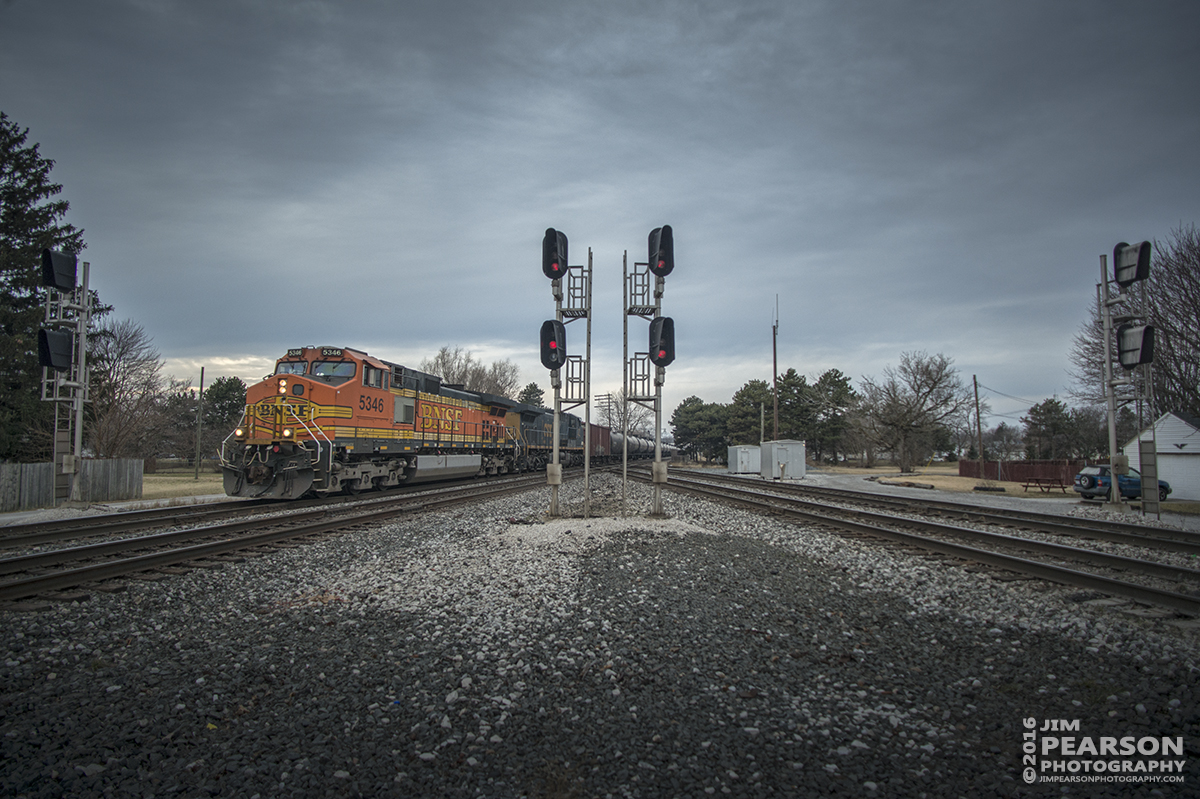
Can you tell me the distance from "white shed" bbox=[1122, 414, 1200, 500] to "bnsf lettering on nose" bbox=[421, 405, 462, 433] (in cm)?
2530

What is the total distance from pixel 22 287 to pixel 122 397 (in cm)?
649

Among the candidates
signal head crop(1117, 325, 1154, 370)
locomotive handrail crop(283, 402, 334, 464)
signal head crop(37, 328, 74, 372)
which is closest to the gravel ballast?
locomotive handrail crop(283, 402, 334, 464)

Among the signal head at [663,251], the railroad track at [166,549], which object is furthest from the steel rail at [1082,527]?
the railroad track at [166,549]

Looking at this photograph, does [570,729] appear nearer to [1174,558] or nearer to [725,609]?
[725,609]

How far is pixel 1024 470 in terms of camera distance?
33906mm

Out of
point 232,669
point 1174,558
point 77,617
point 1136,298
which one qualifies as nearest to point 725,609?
point 232,669

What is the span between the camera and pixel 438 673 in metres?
3.82

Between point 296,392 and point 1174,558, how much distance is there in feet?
57.0

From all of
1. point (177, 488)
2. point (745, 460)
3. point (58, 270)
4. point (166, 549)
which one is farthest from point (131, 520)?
point (745, 460)

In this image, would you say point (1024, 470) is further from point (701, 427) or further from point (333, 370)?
point (333, 370)

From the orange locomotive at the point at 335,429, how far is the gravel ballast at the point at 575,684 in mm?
8223

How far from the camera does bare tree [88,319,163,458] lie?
27547mm

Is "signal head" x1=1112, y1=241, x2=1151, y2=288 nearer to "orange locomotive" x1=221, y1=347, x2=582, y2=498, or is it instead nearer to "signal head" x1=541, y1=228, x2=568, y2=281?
"signal head" x1=541, y1=228, x2=568, y2=281

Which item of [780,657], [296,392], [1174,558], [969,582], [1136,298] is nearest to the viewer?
[780,657]
